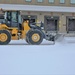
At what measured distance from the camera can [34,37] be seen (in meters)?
19.1

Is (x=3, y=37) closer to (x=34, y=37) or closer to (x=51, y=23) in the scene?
(x=34, y=37)

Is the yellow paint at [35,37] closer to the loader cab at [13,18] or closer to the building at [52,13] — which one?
the loader cab at [13,18]

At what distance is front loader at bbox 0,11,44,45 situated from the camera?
1863cm

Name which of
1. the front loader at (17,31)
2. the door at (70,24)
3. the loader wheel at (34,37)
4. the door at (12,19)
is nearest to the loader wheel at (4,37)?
the front loader at (17,31)

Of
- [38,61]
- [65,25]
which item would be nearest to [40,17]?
[65,25]

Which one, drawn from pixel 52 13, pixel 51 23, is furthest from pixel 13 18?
pixel 51 23

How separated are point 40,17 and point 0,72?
33.0 meters

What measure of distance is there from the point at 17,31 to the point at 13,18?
1125 millimetres

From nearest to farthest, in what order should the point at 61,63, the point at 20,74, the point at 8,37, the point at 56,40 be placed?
the point at 20,74 < the point at 61,63 < the point at 8,37 < the point at 56,40

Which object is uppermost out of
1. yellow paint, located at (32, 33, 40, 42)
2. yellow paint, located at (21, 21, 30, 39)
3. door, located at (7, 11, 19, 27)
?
door, located at (7, 11, 19, 27)

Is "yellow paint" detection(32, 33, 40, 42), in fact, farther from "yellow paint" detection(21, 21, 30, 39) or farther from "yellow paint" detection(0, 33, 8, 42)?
"yellow paint" detection(0, 33, 8, 42)

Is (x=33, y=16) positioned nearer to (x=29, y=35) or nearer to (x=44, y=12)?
(x=44, y=12)

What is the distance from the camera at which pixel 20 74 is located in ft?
26.9

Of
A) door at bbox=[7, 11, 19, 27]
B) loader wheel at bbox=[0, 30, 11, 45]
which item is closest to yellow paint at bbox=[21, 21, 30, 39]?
door at bbox=[7, 11, 19, 27]
